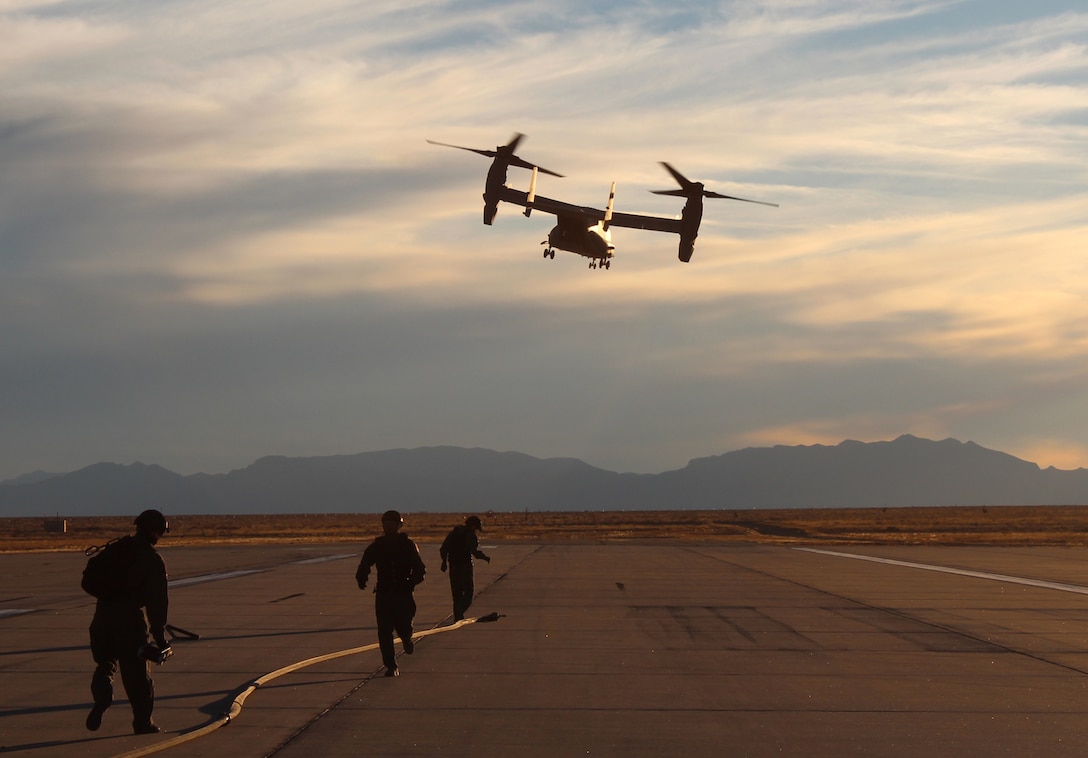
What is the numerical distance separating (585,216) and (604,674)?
23087 mm

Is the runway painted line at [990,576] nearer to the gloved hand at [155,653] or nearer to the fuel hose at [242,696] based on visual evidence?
the fuel hose at [242,696]

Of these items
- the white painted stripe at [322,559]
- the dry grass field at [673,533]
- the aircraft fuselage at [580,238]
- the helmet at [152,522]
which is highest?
the aircraft fuselage at [580,238]

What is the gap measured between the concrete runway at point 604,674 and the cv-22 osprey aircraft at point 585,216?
12.0 metres

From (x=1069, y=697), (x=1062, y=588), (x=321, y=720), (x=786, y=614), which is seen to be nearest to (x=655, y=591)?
(x=786, y=614)

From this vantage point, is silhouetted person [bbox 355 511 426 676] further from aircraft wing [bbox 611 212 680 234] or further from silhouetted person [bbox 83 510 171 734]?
aircraft wing [bbox 611 212 680 234]

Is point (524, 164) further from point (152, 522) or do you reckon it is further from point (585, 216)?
point (152, 522)

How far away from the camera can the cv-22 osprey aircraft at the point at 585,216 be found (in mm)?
33938

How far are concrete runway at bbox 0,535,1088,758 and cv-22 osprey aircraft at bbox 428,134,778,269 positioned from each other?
12.0 m

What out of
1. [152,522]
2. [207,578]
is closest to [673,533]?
[207,578]

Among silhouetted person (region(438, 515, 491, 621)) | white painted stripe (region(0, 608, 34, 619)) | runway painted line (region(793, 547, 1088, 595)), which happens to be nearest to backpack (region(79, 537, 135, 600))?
silhouetted person (region(438, 515, 491, 621))

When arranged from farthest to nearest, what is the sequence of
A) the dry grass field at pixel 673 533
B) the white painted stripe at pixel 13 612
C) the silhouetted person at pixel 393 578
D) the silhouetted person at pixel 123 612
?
the dry grass field at pixel 673 533 < the white painted stripe at pixel 13 612 < the silhouetted person at pixel 393 578 < the silhouetted person at pixel 123 612

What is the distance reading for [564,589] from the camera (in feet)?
88.8

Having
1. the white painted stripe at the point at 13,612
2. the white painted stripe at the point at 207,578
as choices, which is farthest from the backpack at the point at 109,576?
the white painted stripe at the point at 207,578

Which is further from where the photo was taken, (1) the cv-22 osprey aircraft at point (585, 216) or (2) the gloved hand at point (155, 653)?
(1) the cv-22 osprey aircraft at point (585, 216)
